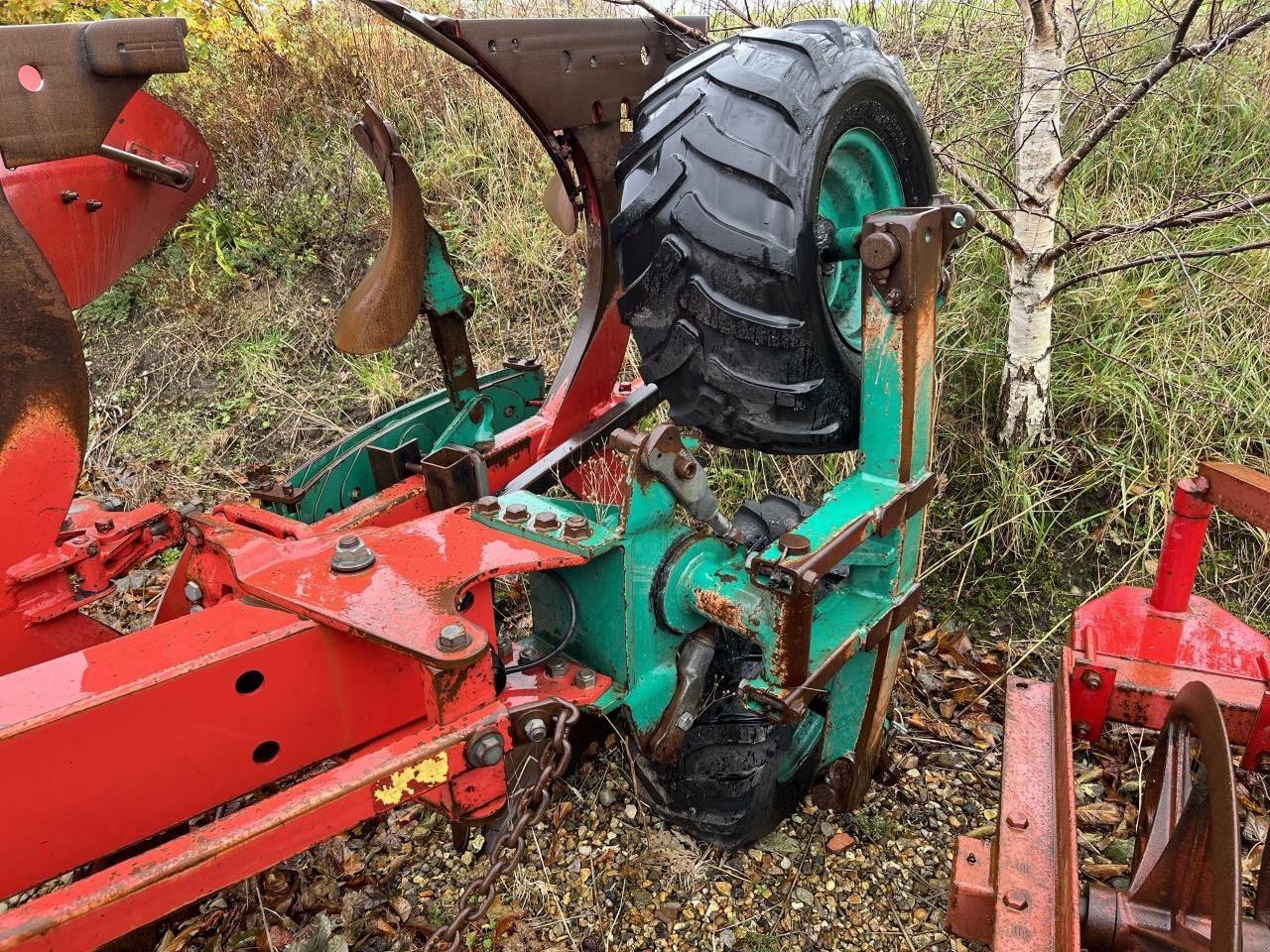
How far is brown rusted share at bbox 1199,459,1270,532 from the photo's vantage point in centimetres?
185

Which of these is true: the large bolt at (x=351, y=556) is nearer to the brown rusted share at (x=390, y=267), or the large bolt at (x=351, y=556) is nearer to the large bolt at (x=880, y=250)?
the brown rusted share at (x=390, y=267)

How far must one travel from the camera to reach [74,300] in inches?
93.2

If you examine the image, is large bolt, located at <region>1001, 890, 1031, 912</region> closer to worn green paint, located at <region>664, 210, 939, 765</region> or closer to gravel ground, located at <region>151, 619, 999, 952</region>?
worn green paint, located at <region>664, 210, 939, 765</region>

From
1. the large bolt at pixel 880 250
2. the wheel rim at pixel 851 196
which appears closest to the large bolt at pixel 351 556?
the large bolt at pixel 880 250

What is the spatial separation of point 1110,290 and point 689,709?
2557 millimetres

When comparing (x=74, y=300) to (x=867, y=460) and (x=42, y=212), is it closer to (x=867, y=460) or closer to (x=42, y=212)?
(x=42, y=212)

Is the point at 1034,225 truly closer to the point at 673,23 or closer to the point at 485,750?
the point at 673,23

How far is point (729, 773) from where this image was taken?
7.45ft

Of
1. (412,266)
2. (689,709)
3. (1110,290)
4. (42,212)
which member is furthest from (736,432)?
(1110,290)

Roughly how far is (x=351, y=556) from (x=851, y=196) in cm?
158

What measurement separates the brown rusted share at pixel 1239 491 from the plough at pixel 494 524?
0.59 m

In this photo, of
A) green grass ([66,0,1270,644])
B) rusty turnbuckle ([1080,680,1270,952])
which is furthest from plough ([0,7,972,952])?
green grass ([66,0,1270,644])

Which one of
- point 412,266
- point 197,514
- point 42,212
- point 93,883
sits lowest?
point 93,883

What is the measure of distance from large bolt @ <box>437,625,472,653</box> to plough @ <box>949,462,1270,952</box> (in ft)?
3.35
